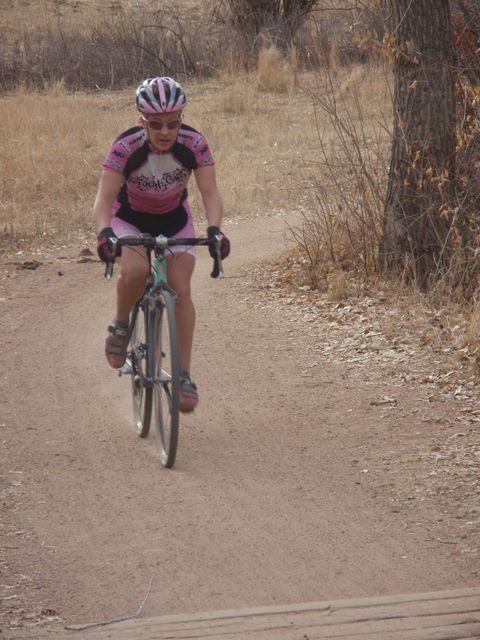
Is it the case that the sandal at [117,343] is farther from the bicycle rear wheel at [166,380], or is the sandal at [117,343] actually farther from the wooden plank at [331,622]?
the wooden plank at [331,622]

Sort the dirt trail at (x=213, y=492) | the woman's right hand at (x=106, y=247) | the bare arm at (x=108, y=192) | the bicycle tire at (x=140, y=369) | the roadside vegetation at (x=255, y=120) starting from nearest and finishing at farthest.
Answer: the dirt trail at (x=213, y=492) → the woman's right hand at (x=106, y=247) → the bare arm at (x=108, y=192) → the bicycle tire at (x=140, y=369) → the roadside vegetation at (x=255, y=120)

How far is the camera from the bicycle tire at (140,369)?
235 inches

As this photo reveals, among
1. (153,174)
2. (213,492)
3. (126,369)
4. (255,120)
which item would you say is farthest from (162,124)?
(255,120)

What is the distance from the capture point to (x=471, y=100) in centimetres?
853

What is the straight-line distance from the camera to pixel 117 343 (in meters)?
6.21

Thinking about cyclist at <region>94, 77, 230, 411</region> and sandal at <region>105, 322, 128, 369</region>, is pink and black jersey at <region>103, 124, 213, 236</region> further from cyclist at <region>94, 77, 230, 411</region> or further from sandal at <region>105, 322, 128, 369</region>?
sandal at <region>105, 322, 128, 369</region>

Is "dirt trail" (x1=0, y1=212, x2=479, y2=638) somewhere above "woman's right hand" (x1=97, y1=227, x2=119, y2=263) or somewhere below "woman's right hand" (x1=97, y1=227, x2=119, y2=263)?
below

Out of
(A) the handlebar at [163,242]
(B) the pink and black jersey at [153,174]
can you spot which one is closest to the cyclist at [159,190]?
(B) the pink and black jersey at [153,174]

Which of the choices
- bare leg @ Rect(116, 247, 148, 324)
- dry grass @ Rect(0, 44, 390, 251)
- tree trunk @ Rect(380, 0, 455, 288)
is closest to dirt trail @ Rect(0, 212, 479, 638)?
bare leg @ Rect(116, 247, 148, 324)

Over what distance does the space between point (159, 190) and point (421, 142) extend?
3.14 m

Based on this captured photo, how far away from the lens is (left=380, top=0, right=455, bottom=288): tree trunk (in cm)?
820

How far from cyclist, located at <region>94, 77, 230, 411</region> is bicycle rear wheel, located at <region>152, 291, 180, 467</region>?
10 cm

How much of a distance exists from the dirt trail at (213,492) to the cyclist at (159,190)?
1.96ft

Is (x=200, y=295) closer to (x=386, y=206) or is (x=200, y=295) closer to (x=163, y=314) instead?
(x=386, y=206)
